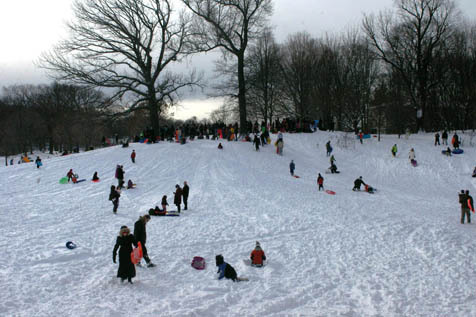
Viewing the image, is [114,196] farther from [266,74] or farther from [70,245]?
[266,74]

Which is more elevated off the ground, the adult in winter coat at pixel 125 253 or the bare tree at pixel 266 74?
the bare tree at pixel 266 74

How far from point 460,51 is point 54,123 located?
69.3 metres

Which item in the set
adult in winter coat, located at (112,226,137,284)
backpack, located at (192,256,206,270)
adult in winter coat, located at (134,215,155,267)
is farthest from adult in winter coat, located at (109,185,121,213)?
adult in winter coat, located at (112,226,137,284)

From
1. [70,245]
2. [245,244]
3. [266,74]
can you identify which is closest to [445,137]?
[266,74]

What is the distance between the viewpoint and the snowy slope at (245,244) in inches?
283

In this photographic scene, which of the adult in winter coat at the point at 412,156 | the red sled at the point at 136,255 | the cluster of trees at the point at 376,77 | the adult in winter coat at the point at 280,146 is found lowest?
the red sled at the point at 136,255

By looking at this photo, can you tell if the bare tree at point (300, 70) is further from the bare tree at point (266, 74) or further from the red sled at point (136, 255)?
the red sled at point (136, 255)

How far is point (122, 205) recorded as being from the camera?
53.2 feet

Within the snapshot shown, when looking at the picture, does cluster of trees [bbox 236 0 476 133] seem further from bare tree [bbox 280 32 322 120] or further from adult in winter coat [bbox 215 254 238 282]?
adult in winter coat [bbox 215 254 238 282]

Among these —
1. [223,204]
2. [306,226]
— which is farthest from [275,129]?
[306,226]

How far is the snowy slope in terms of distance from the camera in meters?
7.18

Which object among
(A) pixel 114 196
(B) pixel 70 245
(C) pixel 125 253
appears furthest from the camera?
(A) pixel 114 196

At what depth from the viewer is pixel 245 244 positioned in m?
11.0

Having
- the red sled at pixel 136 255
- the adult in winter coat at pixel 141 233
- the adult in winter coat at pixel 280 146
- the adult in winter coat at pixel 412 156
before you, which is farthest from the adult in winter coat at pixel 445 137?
the red sled at pixel 136 255
